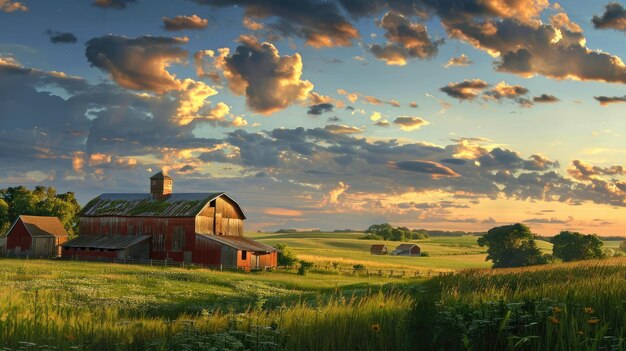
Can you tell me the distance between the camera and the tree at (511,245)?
85.0 metres

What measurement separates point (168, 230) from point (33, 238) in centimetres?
2186

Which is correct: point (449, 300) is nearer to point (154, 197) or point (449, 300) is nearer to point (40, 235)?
point (154, 197)

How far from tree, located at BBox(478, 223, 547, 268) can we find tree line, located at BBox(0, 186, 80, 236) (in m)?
63.8

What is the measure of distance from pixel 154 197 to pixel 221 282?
1352 inches

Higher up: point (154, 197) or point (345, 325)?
point (154, 197)

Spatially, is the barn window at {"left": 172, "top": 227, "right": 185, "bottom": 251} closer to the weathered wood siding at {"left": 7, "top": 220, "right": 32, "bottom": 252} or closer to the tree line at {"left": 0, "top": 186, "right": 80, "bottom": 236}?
the weathered wood siding at {"left": 7, "top": 220, "right": 32, "bottom": 252}

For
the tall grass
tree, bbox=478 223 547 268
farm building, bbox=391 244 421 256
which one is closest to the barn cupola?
tree, bbox=478 223 547 268

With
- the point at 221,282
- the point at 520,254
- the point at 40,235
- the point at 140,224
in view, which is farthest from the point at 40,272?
the point at 520,254

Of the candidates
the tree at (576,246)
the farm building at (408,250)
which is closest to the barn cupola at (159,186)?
the tree at (576,246)

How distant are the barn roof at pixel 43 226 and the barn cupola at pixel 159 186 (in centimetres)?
1691

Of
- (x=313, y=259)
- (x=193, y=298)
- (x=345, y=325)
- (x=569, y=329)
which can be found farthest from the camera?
(x=313, y=259)

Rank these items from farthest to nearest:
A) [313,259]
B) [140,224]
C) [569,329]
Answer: [313,259] < [140,224] < [569,329]

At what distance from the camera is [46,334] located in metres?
11.8

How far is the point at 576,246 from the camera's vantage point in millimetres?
84688
